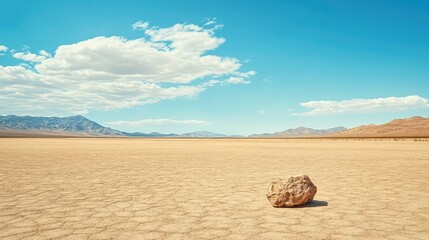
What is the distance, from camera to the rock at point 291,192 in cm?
518

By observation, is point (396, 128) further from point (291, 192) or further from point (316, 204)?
point (291, 192)

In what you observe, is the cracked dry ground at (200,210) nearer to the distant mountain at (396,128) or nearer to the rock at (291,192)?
the rock at (291,192)

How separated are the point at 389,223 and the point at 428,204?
1.66m

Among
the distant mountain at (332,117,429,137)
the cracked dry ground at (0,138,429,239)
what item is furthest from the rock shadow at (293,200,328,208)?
the distant mountain at (332,117,429,137)

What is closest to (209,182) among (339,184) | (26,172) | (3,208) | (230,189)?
(230,189)

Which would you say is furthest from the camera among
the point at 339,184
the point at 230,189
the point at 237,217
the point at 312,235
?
the point at 339,184

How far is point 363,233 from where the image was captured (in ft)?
12.9

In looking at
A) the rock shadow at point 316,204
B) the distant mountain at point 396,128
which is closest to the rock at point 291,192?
the rock shadow at point 316,204

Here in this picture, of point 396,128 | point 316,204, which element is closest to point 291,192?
point 316,204

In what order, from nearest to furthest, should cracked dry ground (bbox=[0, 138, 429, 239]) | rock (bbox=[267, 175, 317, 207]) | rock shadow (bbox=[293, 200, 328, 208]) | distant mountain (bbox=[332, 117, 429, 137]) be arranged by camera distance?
1. cracked dry ground (bbox=[0, 138, 429, 239])
2. rock (bbox=[267, 175, 317, 207])
3. rock shadow (bbox=[293, 200, 328, 208])
4. distant mountain (bbox=[332, 117, 429, 137])

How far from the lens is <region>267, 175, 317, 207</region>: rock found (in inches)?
204

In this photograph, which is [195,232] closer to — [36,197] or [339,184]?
[36,197]

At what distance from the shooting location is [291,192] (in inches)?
204

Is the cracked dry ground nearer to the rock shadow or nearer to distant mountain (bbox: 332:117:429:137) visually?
the rock shadow
